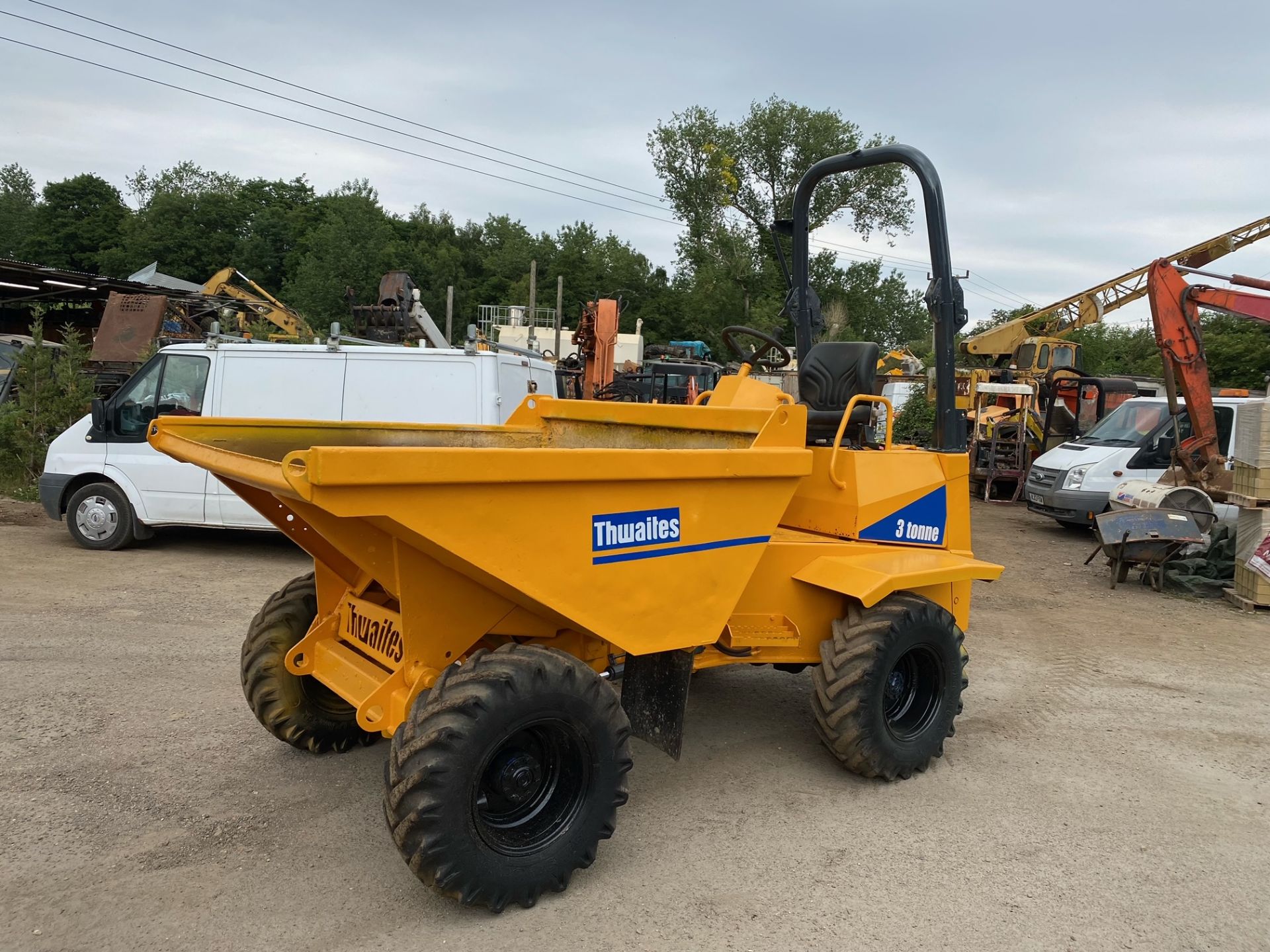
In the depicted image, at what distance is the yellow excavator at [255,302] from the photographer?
19375 mm

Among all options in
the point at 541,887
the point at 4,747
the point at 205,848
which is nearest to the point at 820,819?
the point at 541,887

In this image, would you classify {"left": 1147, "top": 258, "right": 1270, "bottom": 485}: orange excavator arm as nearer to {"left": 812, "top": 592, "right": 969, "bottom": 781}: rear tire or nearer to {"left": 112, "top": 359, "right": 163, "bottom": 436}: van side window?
{"left": 812, "top": 592, "right": 969, "bottom": 781}: rear tire

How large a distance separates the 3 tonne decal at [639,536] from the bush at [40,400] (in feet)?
33.3

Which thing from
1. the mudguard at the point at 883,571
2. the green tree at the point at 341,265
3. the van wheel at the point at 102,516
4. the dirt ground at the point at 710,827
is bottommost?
the dirt ground at the point at 710,827

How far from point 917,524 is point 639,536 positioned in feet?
6.16

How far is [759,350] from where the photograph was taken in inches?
195

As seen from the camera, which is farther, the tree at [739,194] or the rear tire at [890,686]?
the tree at [739,194]

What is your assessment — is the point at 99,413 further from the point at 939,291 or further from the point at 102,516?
the point at 939,291

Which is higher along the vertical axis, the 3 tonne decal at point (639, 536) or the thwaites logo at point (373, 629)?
the 3 tonne decal at point (639, 536)

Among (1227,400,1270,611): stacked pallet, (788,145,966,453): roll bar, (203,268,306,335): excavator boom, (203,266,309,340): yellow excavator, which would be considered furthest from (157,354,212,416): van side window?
(203,268,306,335): excavator boom

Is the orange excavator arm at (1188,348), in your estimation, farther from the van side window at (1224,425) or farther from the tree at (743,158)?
the tree at (743,158)

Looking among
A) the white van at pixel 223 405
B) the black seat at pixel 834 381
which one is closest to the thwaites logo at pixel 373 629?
the black seat at pixel 834 381

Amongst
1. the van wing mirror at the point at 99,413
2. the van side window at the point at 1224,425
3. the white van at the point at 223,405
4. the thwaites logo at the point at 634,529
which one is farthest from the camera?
the van side window at the point at 1224,425

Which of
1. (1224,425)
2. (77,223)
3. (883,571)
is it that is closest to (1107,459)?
(1224,425)
